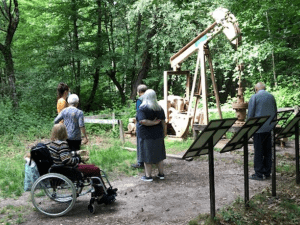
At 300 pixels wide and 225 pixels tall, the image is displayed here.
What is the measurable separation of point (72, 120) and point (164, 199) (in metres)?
2.10

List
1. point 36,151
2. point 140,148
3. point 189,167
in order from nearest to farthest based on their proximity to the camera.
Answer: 1. point 36,151
2. point 140,148
3. point 189,167

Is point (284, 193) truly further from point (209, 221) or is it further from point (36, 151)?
point (36, 151)

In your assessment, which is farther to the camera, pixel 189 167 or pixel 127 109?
pixel 127 109

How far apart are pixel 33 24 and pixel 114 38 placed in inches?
169

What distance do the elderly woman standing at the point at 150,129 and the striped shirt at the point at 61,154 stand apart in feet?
5.62

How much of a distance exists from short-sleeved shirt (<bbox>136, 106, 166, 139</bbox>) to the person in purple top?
5.64 ft

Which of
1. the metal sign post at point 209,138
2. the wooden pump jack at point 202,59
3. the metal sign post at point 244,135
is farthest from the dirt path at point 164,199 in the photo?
the wooden pump jack at point 202,59

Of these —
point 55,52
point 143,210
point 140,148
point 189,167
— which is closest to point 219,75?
point 55,52

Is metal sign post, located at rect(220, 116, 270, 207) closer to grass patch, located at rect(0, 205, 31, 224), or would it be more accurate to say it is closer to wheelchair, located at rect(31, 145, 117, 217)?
wheelchair, located at rect(31, 145, 117, 217)

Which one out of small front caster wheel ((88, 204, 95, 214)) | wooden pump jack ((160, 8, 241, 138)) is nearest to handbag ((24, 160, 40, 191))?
small front caster wheel ((88, 204, 95, 214))

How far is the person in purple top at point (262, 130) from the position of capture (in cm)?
586

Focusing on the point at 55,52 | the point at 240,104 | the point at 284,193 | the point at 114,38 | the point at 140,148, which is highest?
the point at 114,38

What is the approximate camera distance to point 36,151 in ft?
14.0

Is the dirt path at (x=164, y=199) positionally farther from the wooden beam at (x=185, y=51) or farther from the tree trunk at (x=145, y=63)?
the tree trunk at (x=145, y=63)
